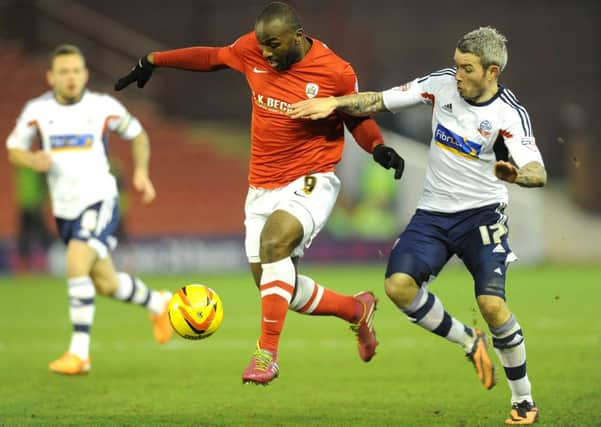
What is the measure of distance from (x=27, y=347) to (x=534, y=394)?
16.9 ft

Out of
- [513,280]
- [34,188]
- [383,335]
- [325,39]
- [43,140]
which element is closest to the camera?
[43,140]

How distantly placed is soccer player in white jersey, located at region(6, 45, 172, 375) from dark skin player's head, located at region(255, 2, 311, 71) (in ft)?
8.56

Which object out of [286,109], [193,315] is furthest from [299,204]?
[193,315]

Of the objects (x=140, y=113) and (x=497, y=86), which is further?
(x=140, y=113)

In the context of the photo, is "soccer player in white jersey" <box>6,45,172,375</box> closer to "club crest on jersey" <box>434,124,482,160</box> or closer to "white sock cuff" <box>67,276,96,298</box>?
"white sock cuff" <box>67,276,96,298</box>

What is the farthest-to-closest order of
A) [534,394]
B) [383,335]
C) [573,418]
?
[383,335] < [534,394] < [573,418]

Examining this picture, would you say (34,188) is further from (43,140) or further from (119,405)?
(119,405)

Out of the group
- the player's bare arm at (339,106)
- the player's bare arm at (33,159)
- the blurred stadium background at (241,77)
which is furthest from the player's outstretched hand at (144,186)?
the blurred stadium background at (241,77)

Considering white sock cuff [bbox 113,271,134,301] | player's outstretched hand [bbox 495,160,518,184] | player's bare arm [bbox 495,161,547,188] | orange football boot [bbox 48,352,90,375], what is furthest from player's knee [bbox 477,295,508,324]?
white sock cuff [bbox 113,271,134,301]

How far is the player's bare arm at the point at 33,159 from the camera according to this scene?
28.6ft

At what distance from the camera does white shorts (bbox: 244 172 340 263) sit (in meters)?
6.73

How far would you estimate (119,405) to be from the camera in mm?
7156

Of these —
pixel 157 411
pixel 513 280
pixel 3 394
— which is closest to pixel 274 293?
pixel 157 411

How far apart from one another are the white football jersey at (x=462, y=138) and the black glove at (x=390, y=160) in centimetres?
23
